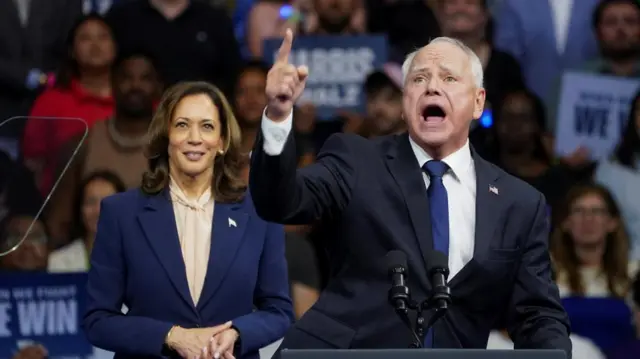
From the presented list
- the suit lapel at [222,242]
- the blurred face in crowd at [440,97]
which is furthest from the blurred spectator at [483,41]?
the blurred face in crowd at [440,97]

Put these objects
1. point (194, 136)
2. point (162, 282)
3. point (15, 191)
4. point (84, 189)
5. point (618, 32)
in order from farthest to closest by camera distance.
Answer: point (618, 32) < point (84, 189) < point (15, 191) < point (194, 136) < point (162, 282)

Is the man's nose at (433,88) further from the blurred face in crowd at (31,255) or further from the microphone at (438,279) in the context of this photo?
the blurred face in crowd at (31,255)

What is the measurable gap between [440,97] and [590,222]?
3.15m

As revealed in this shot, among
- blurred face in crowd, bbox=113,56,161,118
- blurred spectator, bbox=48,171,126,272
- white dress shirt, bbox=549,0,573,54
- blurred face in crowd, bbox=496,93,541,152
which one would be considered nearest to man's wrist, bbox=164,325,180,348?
blurred spectator, bbox=48,171,126,272

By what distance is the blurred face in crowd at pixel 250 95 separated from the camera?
678 cm

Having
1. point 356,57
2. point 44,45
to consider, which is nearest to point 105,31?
point 44,45

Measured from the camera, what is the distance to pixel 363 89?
6.89 m

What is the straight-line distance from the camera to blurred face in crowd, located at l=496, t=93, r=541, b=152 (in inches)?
271

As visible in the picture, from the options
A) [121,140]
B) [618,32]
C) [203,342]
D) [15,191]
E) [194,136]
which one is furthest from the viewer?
[618,32]

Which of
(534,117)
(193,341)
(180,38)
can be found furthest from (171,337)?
(534,117)

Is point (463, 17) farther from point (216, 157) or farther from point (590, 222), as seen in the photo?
point (216, 157)

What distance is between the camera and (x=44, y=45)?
7.02m

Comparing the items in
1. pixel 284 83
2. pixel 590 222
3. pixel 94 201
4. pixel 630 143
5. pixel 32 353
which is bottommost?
pixel 32 353

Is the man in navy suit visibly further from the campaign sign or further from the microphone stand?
the campaign sign
